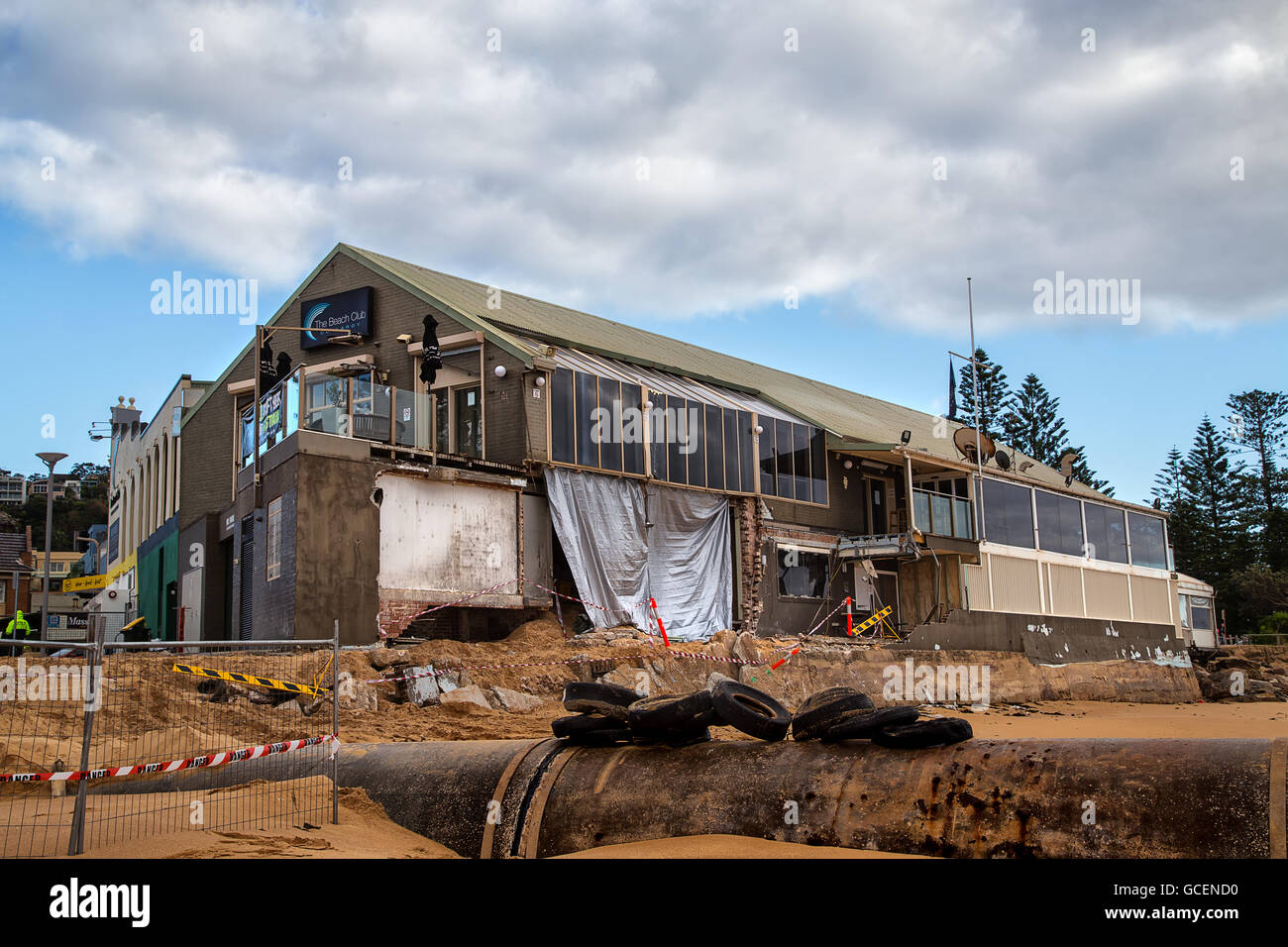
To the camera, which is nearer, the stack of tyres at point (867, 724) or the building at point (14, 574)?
the stack of tyres at point (867, 724)

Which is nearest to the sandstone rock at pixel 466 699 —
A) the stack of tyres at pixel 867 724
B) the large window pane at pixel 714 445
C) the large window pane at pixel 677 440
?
the stack of tyres at pixel 867 724

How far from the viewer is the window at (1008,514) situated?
33469mm

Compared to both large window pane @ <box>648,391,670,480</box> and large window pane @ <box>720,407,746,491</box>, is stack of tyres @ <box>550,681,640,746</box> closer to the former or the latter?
large window pane @ <box>648,391,670,480</box>

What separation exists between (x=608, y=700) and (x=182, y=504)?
24.5 m

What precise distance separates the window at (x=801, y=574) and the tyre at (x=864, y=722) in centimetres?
2068

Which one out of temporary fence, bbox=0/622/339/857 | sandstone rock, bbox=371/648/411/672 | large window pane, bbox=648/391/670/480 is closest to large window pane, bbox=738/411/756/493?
large window pane, bbox=648/391/670/480

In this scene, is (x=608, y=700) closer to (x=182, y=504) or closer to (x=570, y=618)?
(x=570, y=618)

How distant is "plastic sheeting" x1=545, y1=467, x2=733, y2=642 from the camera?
2350cm

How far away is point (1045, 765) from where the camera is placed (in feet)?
21.5

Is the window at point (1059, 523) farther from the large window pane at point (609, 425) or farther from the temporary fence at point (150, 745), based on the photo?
the temporary fence at point (150, 745)

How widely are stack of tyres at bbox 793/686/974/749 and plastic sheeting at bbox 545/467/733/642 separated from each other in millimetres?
15260

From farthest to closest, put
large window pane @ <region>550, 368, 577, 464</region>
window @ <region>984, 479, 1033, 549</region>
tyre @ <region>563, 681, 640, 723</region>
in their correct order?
window @ <region>984, 479, 1033, 549</region>, large window pane @ <region>550, 368, 577, 464</region>, tyre @ <region>563, 681, 640, 723</region>

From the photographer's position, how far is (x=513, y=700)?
16.8 metres
